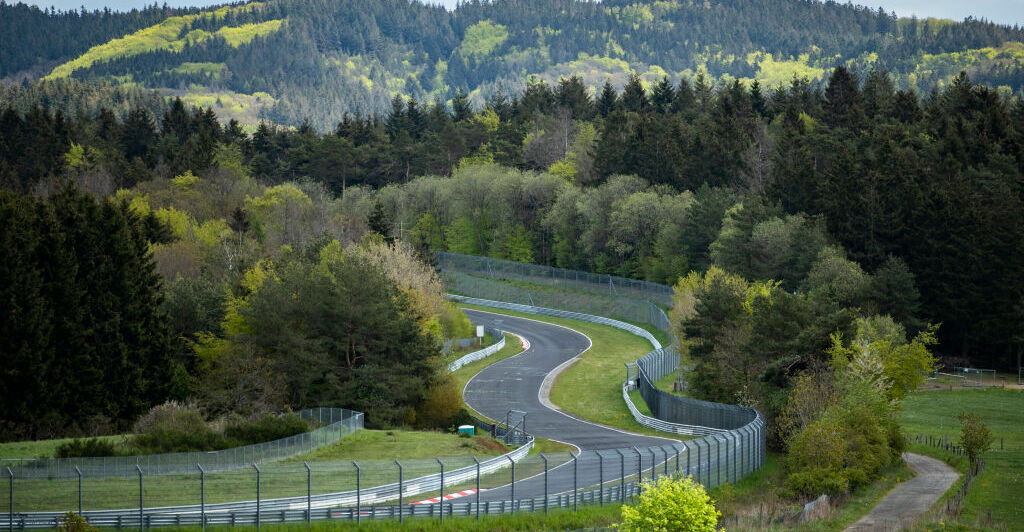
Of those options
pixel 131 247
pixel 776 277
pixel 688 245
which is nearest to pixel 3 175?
pixel 131 247

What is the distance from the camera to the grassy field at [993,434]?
135ft

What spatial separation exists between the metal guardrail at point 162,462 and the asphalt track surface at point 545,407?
9.58 meters

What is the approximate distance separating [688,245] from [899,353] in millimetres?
50750

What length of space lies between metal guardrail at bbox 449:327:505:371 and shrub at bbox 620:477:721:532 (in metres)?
53.3

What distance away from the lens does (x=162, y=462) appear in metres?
35.8

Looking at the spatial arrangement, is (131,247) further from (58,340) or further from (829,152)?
(829,152)

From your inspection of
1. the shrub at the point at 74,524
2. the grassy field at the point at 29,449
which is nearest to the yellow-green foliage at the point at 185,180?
the grassy field at the point at 29,449

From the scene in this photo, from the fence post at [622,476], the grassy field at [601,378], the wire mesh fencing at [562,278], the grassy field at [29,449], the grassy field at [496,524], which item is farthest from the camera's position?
the wire mesh fencing at [562,278]

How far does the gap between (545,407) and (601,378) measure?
37.6ft

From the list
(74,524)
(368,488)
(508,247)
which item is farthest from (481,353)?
(74,524)

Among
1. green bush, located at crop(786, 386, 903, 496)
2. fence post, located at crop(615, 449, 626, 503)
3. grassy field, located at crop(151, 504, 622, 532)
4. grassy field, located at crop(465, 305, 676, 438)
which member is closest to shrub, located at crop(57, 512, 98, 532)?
grassy field, located at crop(151, 504, 622, 532)

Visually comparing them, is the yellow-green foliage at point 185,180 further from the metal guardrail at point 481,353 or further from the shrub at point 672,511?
the shrub at point 672,511

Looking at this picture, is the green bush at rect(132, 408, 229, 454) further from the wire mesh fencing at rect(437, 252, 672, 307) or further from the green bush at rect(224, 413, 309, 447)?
the wire mesh fencing at rect(437, 252, 672, 307)

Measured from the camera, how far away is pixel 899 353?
6103cm
